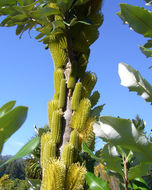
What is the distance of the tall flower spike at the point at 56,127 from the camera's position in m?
0.91

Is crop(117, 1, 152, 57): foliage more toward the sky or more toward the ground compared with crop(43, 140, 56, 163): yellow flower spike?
more toward the sky

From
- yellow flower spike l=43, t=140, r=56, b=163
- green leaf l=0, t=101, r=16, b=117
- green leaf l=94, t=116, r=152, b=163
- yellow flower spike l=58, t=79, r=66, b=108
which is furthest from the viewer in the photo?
yellow flower spike l=58, t=79, r=66, b=108

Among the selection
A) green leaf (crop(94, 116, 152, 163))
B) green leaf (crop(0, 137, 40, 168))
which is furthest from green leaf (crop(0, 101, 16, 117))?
green leaf (crop(94, 116, 152, 163))

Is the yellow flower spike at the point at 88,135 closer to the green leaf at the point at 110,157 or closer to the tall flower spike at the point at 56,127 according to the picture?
the tall flower spike at the point at 56,127

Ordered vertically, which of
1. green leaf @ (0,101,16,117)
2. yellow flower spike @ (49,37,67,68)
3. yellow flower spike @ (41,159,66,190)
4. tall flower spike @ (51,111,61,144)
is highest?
yellow flower spike @ (49,37,67,68)

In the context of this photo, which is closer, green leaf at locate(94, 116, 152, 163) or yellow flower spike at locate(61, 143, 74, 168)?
green leaf at locate(94, 116, 152, 163)

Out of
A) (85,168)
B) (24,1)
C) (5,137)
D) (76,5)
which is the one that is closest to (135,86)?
(5,137)

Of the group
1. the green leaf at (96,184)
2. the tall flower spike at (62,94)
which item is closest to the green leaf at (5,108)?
the green leaf at (96,184)

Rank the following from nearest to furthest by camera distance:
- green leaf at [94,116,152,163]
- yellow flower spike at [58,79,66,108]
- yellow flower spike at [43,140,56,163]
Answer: green leaf at [94,116,152,163] → yellow flower spike at [43,140,56,163] → yellow flower spike at [58,79,66,108]

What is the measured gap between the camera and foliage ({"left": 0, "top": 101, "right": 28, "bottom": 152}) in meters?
0.36

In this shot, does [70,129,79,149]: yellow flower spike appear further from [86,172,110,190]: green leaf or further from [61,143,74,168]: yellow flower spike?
[86,172,110,190]: green leaf

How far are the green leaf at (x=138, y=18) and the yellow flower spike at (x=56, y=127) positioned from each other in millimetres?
594

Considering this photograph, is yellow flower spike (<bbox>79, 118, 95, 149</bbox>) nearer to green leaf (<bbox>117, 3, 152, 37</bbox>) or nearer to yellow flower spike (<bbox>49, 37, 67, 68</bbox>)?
yellow flower spike (<bbox>49, 37, 67, 68</bbox>)

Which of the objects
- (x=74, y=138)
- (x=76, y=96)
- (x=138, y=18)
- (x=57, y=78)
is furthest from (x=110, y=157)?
(x=57, y=78)
